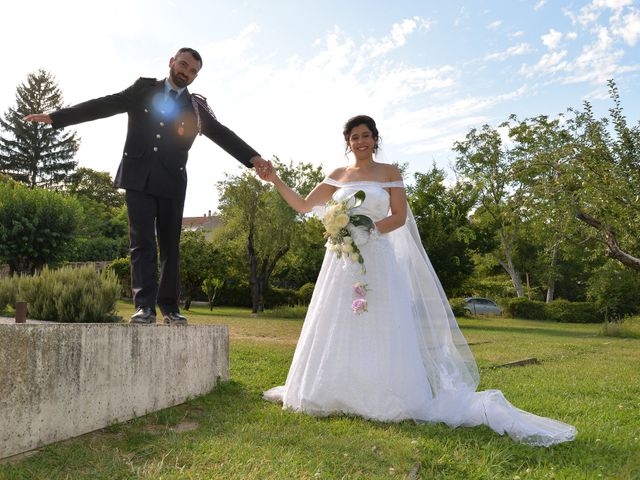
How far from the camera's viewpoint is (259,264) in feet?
106

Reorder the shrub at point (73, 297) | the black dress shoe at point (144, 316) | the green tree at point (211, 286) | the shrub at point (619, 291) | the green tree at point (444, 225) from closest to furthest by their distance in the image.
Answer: the black dress shoe at point (144, 316)
the shrub at point (73, 297)
the green tree at point (444, 225)
the green tree at point (211, 286)
the shrub at point (619, 291)

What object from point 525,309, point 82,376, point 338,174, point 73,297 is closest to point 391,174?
point 338,174

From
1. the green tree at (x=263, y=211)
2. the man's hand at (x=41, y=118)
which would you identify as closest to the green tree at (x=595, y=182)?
the man's hand at (x=41, y=118)

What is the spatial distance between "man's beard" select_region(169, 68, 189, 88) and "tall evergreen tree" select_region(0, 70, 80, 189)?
52953 millimetres

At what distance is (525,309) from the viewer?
120ft

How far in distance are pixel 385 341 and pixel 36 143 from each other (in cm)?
5603

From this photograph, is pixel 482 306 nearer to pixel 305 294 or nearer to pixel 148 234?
pixel 305 294

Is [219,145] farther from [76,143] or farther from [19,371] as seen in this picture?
[76,143]

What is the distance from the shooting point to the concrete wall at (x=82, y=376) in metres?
3.37

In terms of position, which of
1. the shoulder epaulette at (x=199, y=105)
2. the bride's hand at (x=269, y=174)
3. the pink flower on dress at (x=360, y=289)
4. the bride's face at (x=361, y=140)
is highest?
the shoulder epaulette at (x=199, y=105)

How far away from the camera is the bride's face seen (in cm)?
561

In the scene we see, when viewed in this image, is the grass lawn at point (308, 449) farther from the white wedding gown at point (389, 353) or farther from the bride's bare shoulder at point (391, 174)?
the bride's bare shoulder at point (391, 174)

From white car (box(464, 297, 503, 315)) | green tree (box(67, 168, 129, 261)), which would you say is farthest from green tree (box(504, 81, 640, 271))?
green tree (box(67, 168, 129, 261))

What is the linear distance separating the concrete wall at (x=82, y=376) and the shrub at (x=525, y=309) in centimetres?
3443
